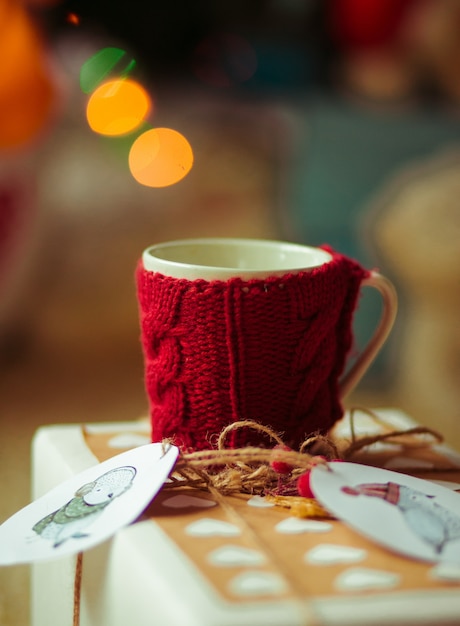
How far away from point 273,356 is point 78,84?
4.28 ft

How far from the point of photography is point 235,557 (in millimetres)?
438

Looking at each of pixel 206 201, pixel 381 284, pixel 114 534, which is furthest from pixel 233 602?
pixel 206 201

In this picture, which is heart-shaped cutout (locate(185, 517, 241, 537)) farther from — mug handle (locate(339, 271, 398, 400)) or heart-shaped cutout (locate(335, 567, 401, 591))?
mug handle (locate(339, 271, 398, 400))

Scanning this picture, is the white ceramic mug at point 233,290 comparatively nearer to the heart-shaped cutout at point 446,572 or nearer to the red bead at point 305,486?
the red bead at point 305,486

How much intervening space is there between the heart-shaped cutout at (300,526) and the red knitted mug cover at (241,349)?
9cm

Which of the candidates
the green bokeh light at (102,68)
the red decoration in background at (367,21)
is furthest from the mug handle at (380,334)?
the red decoration in background at (367,21)

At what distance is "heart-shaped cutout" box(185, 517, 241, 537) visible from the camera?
473 mm

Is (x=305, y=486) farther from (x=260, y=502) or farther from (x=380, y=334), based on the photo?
(x=380, y=334)

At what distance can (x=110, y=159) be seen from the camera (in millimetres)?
1765

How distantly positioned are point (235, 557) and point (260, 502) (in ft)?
0.30

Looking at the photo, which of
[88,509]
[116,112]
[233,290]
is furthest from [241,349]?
[116,112]

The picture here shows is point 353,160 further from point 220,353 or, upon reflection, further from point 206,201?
point 220,353

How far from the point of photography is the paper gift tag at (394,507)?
45cm

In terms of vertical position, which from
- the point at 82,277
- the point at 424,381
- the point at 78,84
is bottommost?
the point at 424,381
